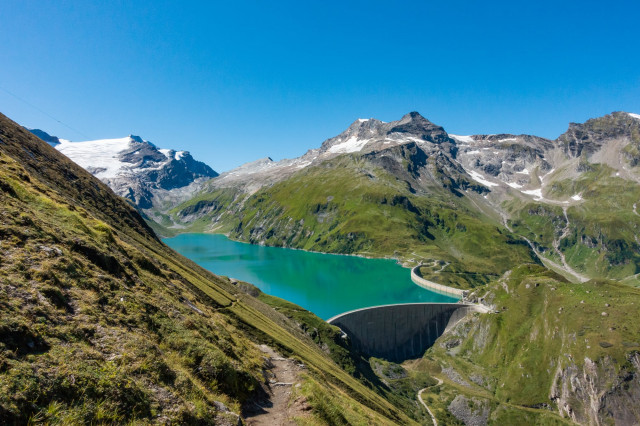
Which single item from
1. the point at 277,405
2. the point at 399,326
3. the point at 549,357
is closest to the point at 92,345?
the point at 277,405

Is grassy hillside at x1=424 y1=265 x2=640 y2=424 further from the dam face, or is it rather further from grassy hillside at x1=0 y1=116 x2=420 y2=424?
grassy hillside at x1=0 y1=116 x2=420 y2=424

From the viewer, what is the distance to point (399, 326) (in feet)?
379

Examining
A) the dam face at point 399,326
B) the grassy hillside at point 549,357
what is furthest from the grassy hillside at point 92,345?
the grassy hillside at point 549,357

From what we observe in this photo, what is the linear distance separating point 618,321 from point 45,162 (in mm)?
126087

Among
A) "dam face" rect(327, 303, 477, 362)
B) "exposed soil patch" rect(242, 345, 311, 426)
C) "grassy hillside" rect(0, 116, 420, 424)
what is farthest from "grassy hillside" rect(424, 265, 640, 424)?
"grassy hillside" rect(0, 116, 420, 424)

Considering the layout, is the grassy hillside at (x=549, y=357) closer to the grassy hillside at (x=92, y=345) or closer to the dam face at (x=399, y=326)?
the dam face at (x=399, y=326)

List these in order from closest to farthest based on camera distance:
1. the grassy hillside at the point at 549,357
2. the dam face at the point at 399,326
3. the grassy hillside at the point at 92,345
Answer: the grassy hillside at the point at 92,345
the grassy hillside at the point at 549,357
the dam face at the point at 399,326

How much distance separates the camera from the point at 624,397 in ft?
240

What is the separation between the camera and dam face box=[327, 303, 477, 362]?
105 m

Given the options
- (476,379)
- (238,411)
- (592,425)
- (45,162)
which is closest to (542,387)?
(592,425)

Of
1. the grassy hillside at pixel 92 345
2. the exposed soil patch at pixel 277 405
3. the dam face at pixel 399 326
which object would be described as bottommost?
the dam face at pixel 399 326

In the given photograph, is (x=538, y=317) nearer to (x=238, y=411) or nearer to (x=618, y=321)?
(x=618, y=321)

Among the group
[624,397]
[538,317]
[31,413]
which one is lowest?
[624,397]

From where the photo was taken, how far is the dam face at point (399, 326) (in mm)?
105125
